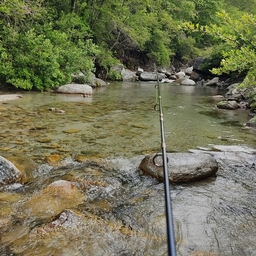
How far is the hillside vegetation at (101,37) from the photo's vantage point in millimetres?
4324

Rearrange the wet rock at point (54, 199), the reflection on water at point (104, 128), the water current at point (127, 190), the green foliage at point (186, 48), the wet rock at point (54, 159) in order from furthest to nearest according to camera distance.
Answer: the green foliage at point (186, 48), the reflection on water at point (104, 128), the wet rock at point (54, 159), the wet rock at point (54, 199), the water current at point (127, 190)

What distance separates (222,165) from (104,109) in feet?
16.6

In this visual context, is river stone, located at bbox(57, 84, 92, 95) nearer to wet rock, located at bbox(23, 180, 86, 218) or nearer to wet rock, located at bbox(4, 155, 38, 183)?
wet rock, located at bbox(4, 155, 38, 183)

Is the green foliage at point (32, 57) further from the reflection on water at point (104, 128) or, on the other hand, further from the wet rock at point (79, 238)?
the wet rock at point (79, 238)

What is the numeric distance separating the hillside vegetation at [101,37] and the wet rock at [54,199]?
111 inches

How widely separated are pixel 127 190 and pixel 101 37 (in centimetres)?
1758

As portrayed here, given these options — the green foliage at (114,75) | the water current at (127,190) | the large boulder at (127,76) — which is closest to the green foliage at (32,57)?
the water current at (127,190)

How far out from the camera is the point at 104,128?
6348 mm

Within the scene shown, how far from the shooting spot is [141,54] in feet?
94.0

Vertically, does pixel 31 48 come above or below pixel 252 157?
above

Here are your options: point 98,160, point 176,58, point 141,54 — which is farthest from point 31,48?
point 176,58

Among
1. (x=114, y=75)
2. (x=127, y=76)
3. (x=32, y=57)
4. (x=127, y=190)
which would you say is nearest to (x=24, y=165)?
(x=127, y=190)

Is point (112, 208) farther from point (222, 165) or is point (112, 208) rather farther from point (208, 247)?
point (222, 165)

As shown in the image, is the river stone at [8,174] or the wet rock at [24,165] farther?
the wet rock at [24,165]
